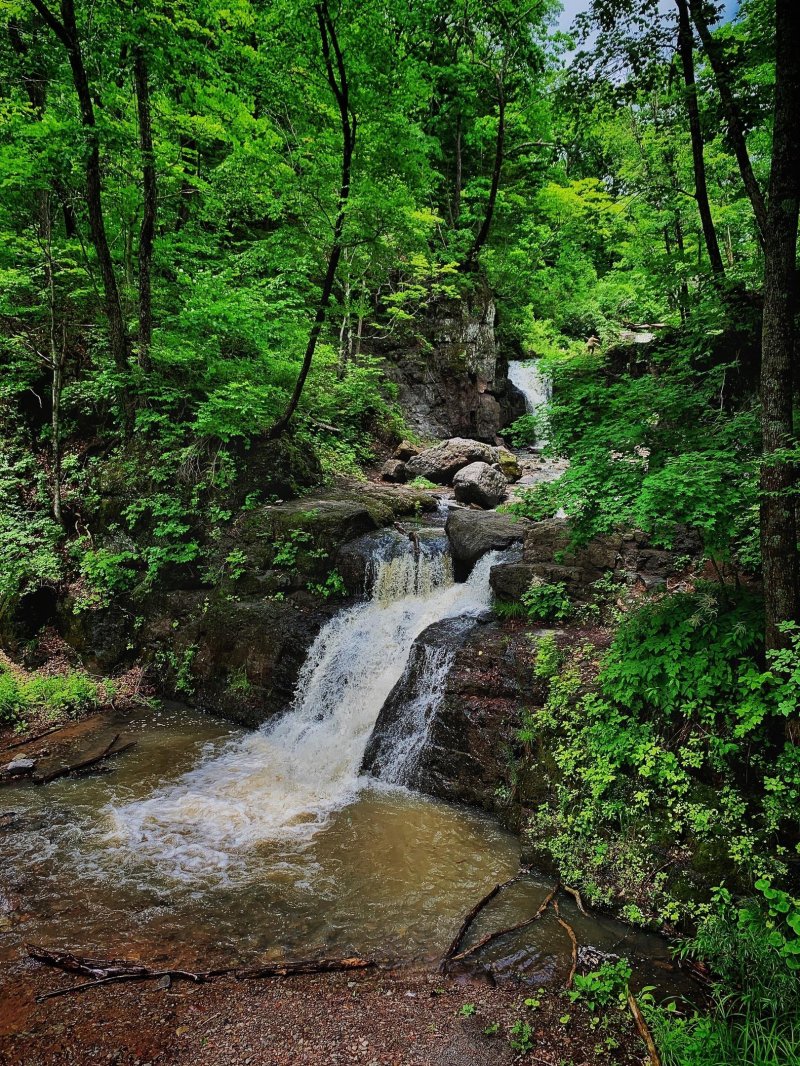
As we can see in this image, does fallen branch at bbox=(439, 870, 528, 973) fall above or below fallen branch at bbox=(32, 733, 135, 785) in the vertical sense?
below

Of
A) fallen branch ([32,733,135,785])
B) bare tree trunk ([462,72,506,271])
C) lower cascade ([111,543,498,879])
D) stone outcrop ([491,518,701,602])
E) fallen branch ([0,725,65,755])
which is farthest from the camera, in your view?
bare tree trunk ([462,72,506,271])

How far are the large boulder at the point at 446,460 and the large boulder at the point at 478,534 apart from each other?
4.50m

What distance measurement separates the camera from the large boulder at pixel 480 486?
12742mm

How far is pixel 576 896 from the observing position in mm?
4641

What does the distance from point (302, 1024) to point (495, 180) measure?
17.0m

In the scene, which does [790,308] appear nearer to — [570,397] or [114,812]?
[570,397]

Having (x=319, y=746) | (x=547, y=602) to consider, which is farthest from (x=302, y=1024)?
(x=547, y=602)

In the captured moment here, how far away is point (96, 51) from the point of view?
9164mm

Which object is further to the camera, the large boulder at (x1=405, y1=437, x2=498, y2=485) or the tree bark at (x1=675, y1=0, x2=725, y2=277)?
the large boulder at (x1=405, y1=437, x2=498, y2=485)

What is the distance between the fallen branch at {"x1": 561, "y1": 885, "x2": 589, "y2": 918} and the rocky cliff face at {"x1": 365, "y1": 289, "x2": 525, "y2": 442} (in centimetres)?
1410

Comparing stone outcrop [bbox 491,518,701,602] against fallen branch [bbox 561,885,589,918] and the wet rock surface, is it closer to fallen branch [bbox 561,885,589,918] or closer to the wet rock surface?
the wet rock surface

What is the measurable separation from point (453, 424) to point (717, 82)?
1192 cm

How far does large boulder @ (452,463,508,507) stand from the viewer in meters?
12.7

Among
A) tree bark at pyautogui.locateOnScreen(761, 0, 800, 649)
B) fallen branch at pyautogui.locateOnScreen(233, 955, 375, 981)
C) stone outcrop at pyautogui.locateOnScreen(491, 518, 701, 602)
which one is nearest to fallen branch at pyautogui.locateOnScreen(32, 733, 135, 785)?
fallen branch at pyautogui.locateOnScreen(233, 955, 375, 981)
